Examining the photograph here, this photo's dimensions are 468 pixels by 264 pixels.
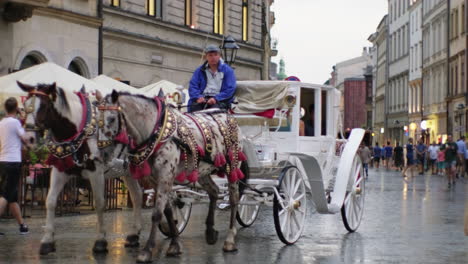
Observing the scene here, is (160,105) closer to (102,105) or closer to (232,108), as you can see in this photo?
(102,105)

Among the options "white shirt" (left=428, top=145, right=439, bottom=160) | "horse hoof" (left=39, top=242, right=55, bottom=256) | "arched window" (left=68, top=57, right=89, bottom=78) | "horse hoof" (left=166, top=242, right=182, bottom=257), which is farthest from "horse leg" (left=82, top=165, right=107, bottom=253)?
"white shirt" (left=428, top=145, right=439, bottom=160)

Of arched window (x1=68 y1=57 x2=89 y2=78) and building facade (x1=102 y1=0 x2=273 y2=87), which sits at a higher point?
building facade (x1=102 y1=0 x2=273 y2=87)

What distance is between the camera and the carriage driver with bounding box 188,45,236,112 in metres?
12.8

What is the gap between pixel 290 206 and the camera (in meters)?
12.8

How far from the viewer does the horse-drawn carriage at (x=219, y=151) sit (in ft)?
35.6

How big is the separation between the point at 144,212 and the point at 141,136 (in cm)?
727

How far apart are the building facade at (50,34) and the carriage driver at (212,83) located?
13.5 metres

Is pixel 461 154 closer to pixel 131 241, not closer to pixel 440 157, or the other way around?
pixel 440 157

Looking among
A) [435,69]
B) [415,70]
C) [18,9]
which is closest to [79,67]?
[18,9]

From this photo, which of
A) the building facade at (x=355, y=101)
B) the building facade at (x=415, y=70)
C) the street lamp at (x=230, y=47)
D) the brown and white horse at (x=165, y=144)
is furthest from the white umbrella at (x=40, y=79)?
the building facade at (x=355, y=101)

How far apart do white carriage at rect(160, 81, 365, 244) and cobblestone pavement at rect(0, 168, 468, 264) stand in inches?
15.3

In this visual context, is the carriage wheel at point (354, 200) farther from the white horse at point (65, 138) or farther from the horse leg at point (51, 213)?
the horse leg at point (51, 213)

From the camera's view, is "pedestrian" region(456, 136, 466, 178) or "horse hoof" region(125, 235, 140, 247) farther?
"pedestrian" region(456, 136, 466, 178)

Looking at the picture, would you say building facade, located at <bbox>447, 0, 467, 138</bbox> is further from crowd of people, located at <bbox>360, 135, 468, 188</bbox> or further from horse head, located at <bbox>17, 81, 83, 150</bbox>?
horse head, located at <bbox>17, 81, 83, 150</bbox>
